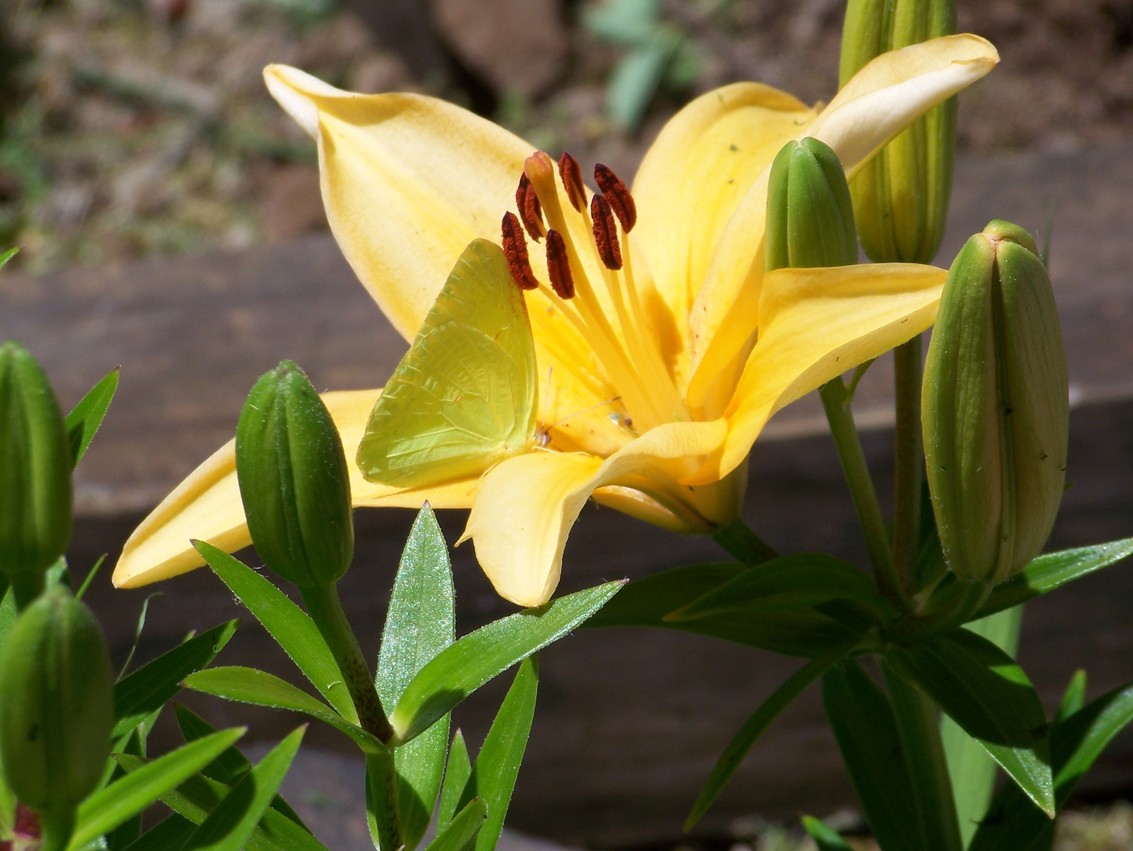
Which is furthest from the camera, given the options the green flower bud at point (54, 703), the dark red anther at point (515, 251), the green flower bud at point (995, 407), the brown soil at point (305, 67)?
the brown soil at point (305, 67)

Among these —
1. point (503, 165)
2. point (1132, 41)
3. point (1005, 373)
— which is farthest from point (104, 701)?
point (1132, 41)

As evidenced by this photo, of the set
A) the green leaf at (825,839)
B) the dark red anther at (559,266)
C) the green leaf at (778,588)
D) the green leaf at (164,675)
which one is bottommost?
the green leaf at (825,839)

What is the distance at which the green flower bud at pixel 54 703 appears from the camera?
35 cm

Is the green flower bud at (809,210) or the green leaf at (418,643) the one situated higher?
the green flower bud at (809,210)

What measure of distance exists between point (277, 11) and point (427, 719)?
2671 mm

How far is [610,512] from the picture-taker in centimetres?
131

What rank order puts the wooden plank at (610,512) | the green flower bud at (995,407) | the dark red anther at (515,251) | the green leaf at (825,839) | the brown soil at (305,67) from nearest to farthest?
1. the green flower bud at (995,407)
2. the dark red anther at (515,251)
3. the green leaf at (825,839)
4. the wooden plank at (610,512)
5. the brown soil at (305,67)

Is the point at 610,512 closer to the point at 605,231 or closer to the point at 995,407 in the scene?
Result: the point at 605,231

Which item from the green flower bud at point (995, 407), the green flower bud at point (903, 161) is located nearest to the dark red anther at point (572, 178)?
the green flower bud at point (903, 161)

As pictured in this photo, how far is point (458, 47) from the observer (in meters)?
2.71

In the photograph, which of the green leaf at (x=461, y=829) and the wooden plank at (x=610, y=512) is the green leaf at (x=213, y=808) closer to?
the green leaf at (x=461, y=829)

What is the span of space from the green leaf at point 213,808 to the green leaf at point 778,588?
0.63 feet

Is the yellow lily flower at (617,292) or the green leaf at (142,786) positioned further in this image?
the yellow lily flower at (617,292)

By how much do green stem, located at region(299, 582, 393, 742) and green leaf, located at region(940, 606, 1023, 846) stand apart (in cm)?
53
